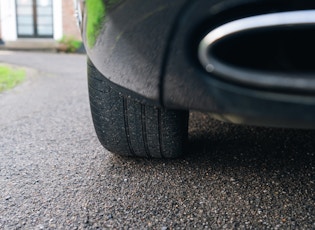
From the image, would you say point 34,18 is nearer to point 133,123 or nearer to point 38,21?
point 38,21

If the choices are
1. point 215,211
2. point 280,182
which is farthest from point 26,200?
point 280,182

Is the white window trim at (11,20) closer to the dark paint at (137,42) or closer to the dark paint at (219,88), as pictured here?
the dark paint at (137,42)

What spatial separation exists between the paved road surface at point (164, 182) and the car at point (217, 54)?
373 millimetres

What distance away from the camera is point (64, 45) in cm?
875

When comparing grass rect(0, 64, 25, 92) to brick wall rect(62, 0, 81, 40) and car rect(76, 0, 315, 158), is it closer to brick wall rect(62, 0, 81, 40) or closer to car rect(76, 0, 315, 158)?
car rect(76, 0, 315, 158)

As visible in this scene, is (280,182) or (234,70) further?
(280,182)

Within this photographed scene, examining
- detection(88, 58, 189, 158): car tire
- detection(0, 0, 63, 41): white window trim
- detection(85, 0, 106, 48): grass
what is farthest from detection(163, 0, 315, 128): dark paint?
detection(0, 0, 63, 41): white window trim

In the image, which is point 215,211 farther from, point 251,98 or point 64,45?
point 64,45

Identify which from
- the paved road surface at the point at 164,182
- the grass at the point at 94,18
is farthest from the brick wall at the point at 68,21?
the grass at the point at 94,18

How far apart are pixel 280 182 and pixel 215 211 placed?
0.95 ft

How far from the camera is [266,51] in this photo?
0.73 m

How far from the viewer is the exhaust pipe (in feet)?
2.14

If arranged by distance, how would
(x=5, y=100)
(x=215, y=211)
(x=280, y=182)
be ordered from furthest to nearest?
(x=5, y=100)
(x=280, y=182)
(x=215, y=211)

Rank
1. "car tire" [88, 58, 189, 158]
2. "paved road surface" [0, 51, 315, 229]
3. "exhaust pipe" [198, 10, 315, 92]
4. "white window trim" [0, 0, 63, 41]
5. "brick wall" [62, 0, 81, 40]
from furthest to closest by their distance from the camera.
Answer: "brick wall" [62, 0, 81, 40] < "white window trim" [0, 0, 63, 41] < "car tire" [88, 58, 189, 158] < "paved road surface" [0, 51, 315, 229] < "exhaust pipe" [198, 10, 315, 92]
